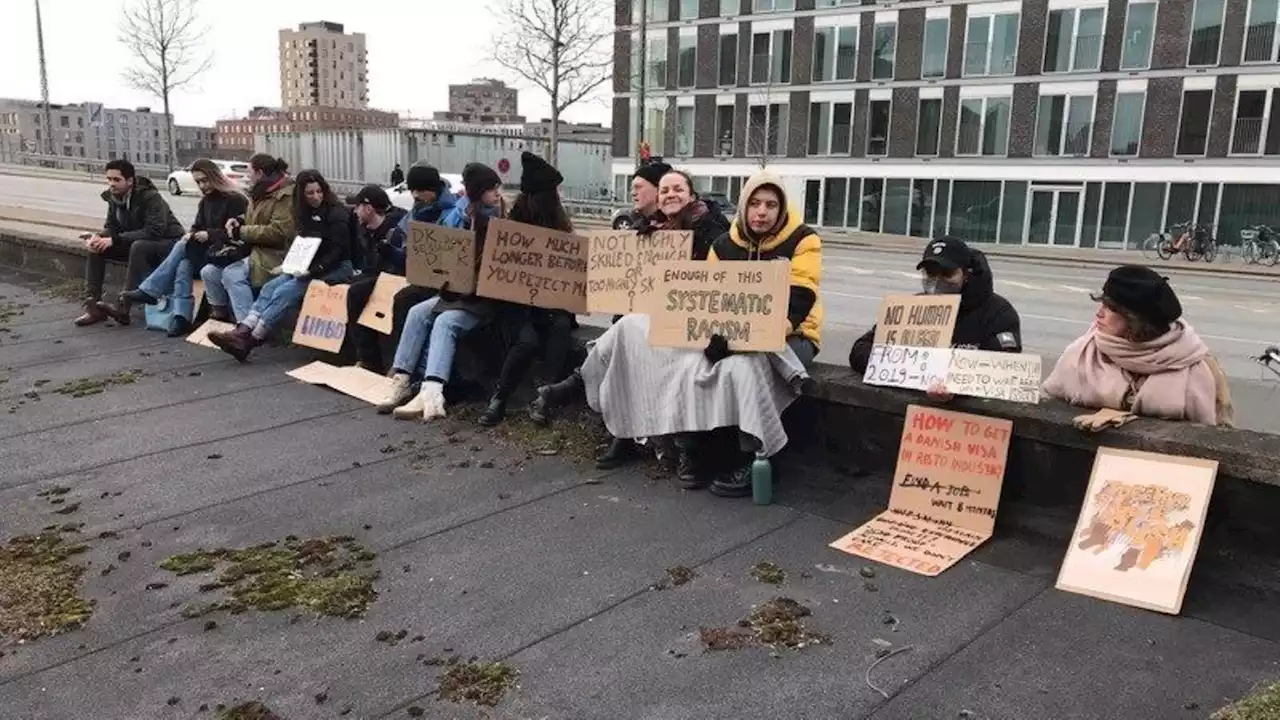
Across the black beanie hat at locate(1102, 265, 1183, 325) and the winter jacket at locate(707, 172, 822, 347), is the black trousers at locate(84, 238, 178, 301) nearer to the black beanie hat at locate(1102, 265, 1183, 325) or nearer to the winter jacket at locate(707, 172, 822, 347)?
the winter jacket at locate(707, 172, 822, 347)

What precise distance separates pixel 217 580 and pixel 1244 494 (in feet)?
13.4

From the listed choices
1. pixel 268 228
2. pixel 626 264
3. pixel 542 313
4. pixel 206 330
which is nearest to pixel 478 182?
pixel 542 313

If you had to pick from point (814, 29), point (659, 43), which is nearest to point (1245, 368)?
point (814, 29)

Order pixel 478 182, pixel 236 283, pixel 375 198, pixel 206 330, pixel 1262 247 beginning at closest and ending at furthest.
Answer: pixel 478 182 → pixel 375 198 → pixel 236 283 → pixel 206 330 → pixel 1262 247

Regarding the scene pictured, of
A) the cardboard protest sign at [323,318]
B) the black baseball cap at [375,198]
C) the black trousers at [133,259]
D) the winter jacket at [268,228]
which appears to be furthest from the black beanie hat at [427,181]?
the black trousers at [133,259]

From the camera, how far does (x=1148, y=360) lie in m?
4.21

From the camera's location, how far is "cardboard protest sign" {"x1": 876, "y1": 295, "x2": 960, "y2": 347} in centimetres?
477

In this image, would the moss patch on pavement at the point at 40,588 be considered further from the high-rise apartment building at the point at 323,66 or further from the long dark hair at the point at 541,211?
the high-rise apartment building at the point at 323,66

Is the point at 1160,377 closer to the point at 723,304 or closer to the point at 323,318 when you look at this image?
the point at 723,304

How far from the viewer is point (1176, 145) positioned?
111ft

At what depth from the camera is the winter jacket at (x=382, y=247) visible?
8195 mm

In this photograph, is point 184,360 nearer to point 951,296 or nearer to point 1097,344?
point 951,296

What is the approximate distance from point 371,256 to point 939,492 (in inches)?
212

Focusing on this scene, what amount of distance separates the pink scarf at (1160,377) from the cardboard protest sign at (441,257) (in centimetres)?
397
